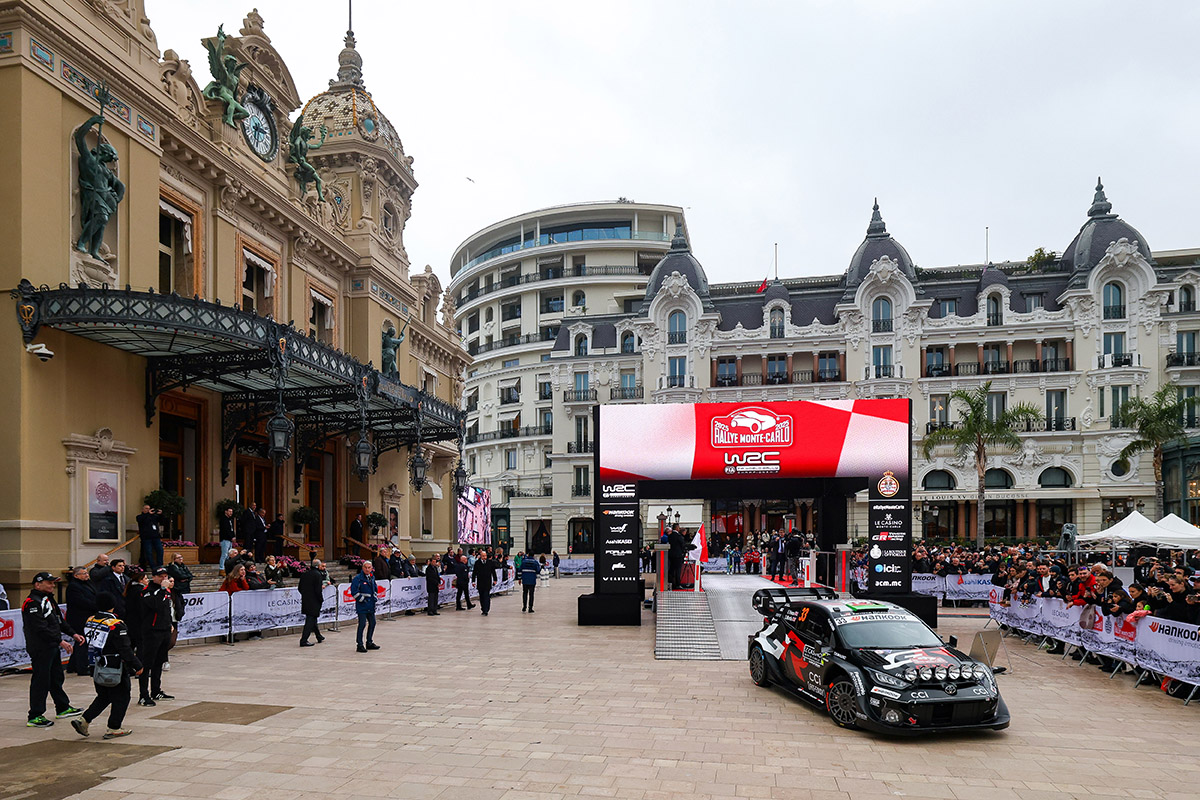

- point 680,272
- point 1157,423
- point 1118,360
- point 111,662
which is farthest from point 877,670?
point 680,272

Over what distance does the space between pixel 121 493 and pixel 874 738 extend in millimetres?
17308

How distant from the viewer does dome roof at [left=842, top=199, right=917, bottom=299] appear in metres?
56.1

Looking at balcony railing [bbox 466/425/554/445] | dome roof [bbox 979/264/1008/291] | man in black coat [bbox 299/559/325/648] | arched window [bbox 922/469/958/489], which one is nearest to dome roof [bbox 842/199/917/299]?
dome roof [bbox 979/264/1008/291]

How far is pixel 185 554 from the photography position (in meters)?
22.4

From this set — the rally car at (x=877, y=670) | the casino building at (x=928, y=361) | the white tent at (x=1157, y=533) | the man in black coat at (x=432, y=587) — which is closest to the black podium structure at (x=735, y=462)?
the man in black coat at (x=432, y=587)

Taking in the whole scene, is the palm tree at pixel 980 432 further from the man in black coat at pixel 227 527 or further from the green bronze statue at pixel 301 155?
the man in black coat at pixel 227 527

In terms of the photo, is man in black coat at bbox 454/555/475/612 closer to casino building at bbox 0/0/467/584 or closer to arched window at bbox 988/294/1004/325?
casino building at bbox 0/0/467/584

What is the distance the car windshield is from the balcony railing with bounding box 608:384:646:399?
4729 cm

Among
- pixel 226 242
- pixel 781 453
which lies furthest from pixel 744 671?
pixel 226 242

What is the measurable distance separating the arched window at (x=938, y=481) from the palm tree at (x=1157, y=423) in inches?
364

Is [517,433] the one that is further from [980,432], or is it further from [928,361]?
[980,432]

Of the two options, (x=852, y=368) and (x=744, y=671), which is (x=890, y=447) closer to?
(x=744, y=671)

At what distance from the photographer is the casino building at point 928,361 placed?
169 ft

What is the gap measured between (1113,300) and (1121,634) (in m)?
44.5
